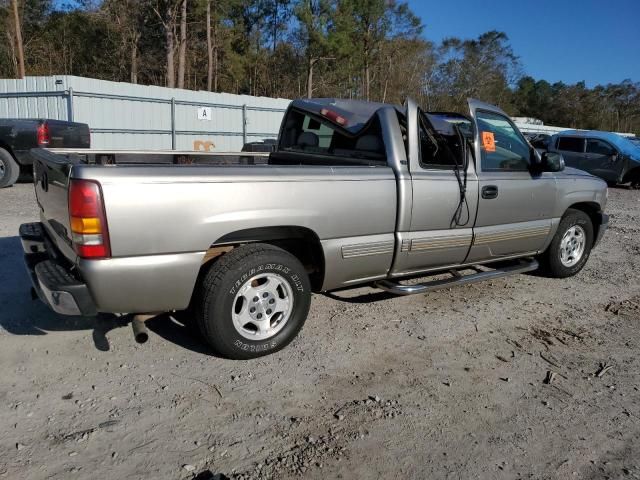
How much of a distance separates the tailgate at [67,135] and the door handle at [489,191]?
8.72m

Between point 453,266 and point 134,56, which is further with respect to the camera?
point 134,56

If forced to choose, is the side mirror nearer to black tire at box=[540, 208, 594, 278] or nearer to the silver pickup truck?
the silver pickup truck

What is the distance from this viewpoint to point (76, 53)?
31766 millimetres

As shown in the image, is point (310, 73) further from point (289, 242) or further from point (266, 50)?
point (289, 242)

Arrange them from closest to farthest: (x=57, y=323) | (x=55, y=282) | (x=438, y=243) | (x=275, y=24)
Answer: (x=55, y=282) → (x=57, y=323) → (x=438, y=243) → (x=275, y=24)

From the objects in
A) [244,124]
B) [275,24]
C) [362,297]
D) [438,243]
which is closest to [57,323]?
[362,297]

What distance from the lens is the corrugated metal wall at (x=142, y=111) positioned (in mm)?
15172

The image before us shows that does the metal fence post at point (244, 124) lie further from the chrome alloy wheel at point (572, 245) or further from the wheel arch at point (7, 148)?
the chrome alloy wheel at point (572, 245)

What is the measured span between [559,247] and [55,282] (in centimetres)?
477

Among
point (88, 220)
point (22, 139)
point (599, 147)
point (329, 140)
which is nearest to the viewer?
point (88, 220)

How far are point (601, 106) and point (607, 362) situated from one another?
244 feet

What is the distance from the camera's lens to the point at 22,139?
1012 centimetres

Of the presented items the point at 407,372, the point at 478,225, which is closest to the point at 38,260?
the point at 407,372

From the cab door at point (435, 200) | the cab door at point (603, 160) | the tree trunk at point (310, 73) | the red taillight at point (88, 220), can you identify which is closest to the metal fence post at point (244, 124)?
the cab door at point (603, 160)
